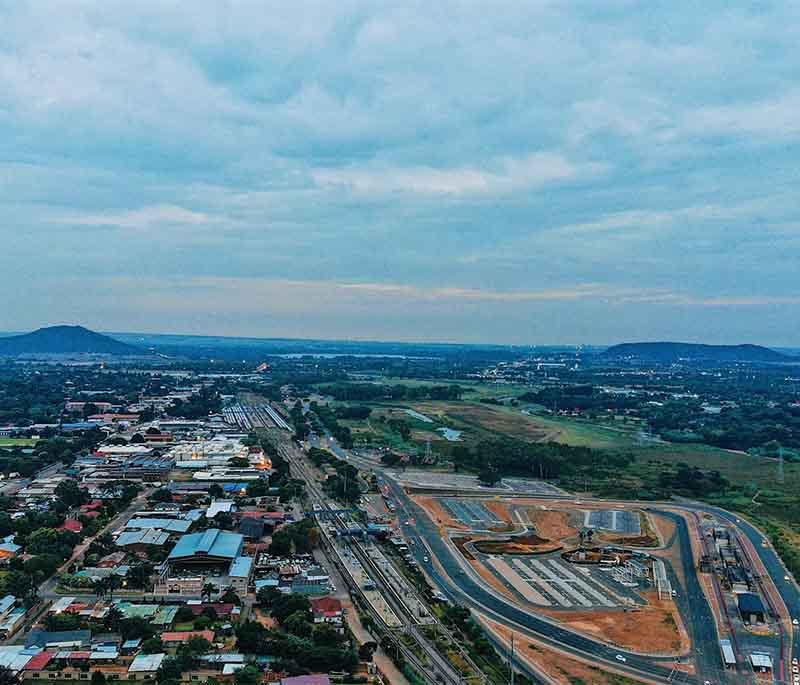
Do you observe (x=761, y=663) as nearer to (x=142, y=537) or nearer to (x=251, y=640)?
(x=251, y=640)

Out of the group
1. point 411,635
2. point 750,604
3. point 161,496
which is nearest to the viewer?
point 411,635

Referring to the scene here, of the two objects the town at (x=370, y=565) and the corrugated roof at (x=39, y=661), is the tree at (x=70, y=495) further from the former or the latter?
the corrugated roof at (x=39, y=661)

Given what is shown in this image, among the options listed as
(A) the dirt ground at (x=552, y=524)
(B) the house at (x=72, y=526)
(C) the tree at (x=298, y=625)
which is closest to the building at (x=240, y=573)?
(C) the tree at (x=298, y=625)

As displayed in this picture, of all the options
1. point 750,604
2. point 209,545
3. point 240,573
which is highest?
point 209,545

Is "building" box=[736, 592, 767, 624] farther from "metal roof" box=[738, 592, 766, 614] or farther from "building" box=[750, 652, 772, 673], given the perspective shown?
"building" box=[750, 652, 772, 673]

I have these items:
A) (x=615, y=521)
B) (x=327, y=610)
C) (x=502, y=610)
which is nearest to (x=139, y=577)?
(x=327, y=610)
